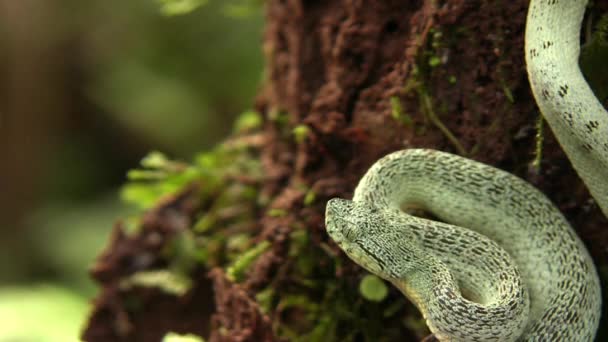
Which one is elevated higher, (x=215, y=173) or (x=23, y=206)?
(x=23, y=206)

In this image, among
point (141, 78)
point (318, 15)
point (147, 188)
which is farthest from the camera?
point (141, 78)

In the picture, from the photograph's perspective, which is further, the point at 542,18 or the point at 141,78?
the point at 141,78

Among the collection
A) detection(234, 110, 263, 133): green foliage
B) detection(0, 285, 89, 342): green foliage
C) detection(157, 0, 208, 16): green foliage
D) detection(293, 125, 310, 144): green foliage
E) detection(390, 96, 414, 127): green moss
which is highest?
detection(157, 0, 208, 16): green foliage

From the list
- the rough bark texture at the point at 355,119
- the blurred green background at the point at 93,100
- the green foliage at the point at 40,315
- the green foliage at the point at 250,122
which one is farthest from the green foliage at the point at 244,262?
the blurred green background at the point at 93,100

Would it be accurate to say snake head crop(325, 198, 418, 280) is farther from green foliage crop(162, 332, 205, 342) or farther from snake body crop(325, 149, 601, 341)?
green foliage crop(162, 332, 205, 342)

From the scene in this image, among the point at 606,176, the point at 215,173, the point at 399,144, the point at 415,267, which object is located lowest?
the point at 606,176

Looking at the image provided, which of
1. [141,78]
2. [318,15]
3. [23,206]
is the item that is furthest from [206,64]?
[318,15]

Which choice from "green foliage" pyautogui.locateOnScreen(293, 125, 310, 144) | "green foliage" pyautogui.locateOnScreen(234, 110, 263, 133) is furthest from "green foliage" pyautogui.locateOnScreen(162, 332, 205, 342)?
"green foliage" pyautogui.locateOnScreen(234, 110, 263, 133)

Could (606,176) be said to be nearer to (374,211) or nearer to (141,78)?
(374,211)
